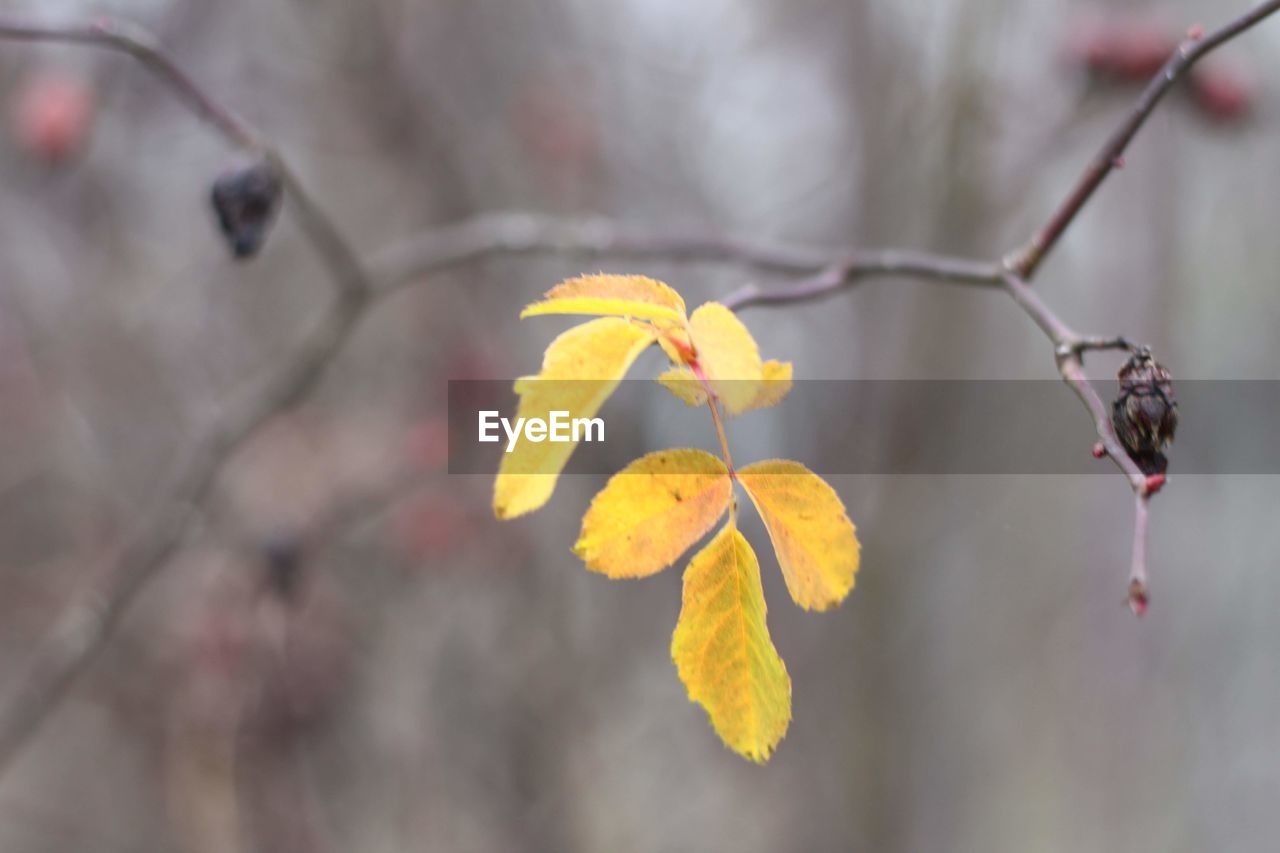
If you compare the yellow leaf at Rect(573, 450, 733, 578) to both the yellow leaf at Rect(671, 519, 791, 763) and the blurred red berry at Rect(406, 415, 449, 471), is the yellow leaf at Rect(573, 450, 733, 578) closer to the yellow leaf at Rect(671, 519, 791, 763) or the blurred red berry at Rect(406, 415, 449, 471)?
the yellow leaf at Rect(671, 519, 791, 763)

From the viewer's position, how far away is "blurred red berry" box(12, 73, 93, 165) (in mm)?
2029

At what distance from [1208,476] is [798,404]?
162 cm

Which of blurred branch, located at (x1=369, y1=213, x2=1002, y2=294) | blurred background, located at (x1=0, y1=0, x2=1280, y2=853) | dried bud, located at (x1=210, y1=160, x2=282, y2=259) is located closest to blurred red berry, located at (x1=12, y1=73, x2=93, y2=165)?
blurred background, located at (x1=0, y1=0, x2=1280, y2=853)

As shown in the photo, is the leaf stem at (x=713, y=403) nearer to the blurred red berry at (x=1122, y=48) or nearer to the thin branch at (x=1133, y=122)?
the thin branch at (x=1133, y=122)

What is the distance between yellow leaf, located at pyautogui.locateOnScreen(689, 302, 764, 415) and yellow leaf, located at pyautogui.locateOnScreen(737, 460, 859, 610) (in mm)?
61

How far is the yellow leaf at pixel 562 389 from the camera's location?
549mm

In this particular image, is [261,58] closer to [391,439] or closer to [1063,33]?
[391,439]

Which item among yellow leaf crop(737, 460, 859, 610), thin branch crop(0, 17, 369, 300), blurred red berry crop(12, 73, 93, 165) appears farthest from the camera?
blurred red berry crop(12, 73, 93, 165)

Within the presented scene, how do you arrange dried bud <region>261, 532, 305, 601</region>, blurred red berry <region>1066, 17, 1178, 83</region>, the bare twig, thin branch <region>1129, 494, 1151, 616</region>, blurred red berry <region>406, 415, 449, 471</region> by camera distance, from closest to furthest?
1. thin branch <region>1129, 494, 1151, 616</region>
2. the bare twig
3. dried bud <region>261, 532, 305, 601</region>
4. blurred red berry <region>1066, 17, 1178, 83</region>
5. blurred red berry <region>406, 415, 449, 471</region>

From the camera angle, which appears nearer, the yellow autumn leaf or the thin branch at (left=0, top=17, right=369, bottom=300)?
the yellow autumn leaf

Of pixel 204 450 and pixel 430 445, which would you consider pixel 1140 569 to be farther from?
pixel 430 445

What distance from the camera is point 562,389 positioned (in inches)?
21.6

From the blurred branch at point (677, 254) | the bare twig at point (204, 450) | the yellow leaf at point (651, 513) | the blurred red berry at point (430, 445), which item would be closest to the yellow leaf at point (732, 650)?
the yellow leaf at point (651, 513)

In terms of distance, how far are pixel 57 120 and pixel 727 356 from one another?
6.87 ft
